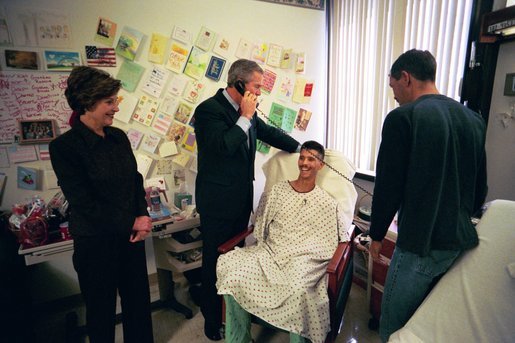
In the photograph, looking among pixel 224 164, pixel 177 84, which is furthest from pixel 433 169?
pixel 177 84

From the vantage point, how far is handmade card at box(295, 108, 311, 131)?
282cm

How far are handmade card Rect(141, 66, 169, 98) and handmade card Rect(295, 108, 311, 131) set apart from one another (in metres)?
1.28

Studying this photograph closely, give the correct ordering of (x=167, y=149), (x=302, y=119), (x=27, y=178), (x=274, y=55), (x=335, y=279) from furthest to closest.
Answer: (x=302, y=119) < (x=274, y=55) < (x=167, y=149) < (x=27, y=178) < (x=335, y=279)

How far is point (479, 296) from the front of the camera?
1.05m

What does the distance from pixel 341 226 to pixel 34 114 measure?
2031 millimetres

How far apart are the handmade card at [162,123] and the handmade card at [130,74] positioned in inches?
10.3

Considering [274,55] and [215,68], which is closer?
[215,68]

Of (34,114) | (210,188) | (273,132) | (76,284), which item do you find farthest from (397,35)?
(76,284)

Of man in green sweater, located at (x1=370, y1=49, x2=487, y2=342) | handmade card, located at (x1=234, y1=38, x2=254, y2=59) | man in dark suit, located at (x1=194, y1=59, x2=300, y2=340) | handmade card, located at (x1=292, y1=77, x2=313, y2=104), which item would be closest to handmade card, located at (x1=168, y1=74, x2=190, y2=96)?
handmade card, located at (x1=234, y1=38, x2=254, y2=59)

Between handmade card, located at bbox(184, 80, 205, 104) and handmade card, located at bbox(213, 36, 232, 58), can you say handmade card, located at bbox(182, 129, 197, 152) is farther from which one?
handmade card, located at bbox(213, 36, 232, 58)

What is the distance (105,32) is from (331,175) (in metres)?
1.79

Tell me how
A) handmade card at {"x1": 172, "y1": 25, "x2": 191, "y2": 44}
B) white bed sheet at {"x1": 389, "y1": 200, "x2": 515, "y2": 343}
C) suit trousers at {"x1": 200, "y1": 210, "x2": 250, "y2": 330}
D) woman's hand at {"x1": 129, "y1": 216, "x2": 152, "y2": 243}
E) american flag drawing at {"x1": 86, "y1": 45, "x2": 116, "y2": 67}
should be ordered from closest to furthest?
white bed sheet at {"x1": 389, "y1": 200, "x2": 515, "y2": 343} → woman's hand at {"x1": 129, "y1": 216, "x2": 152, "y2": 243} → suit trousers at {"x1": 200, "y1": 210, "x2": 250, "y2": 330} → american flag drawing at {"x1": 86, "y1": 45, "x2": 116, "y2": 67} → handmade card at {"x1": 172, "y1": 25, "x2": 191, "y2": 44}

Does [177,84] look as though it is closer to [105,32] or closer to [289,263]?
[105,32]

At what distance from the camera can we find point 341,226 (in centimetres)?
170
